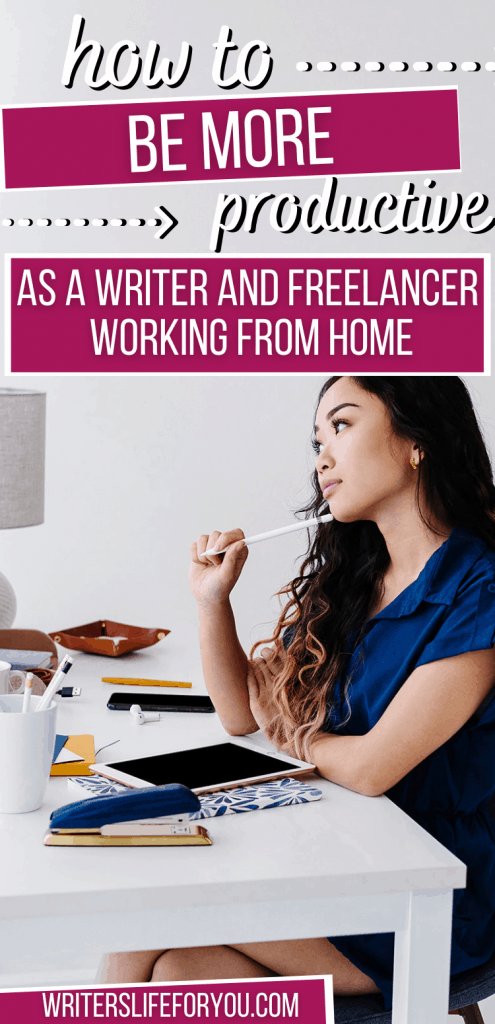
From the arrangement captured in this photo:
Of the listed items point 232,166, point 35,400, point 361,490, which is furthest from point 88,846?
point 232,166

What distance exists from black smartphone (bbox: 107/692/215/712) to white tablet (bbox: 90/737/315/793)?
0.23 metres

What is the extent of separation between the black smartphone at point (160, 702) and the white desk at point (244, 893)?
17.7 inches

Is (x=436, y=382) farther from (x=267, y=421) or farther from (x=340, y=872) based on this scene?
(x=267, y=421)

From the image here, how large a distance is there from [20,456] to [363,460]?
104 centimetres

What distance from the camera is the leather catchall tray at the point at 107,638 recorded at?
6.10 ft

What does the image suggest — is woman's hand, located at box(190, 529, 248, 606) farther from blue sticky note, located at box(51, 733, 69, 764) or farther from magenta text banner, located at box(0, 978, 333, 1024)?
magenta text banner, located at box(0, 978, 333, 1024)

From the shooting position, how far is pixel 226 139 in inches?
110

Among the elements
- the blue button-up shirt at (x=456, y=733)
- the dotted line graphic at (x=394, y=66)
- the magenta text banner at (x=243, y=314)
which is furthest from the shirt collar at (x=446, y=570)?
the dotted line graphic at (x=394, y=66)

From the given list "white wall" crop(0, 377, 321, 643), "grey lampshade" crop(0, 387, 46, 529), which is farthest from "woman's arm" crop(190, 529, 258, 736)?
"white wall" crop(0, 377, 321, 643)

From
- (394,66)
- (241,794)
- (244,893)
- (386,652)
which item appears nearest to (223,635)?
(386,652)

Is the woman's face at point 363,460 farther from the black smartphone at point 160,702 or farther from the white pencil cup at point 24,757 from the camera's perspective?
the white pencil cup at point 24,757

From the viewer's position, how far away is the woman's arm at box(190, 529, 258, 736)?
1.37 metres

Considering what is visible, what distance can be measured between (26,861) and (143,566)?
2.13 meters

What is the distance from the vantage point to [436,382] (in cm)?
131
